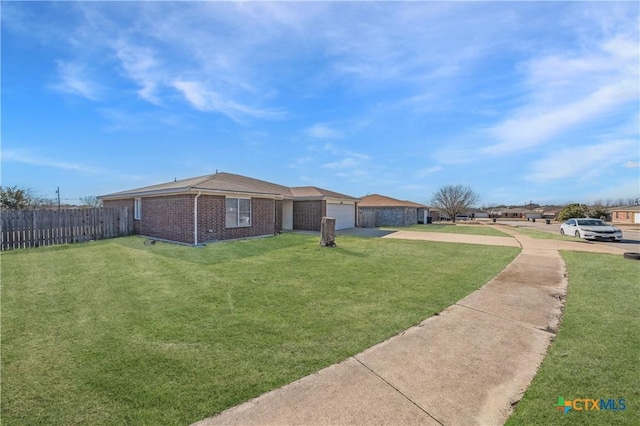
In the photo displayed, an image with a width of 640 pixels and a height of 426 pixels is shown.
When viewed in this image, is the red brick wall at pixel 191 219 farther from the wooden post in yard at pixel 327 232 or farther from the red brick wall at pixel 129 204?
the wooden post in yard at pixel 327 232

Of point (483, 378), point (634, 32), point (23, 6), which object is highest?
point (23, 6)

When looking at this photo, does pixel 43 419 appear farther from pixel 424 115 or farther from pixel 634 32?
pixel 424 115

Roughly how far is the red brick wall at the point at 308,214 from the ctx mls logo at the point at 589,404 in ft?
57.3

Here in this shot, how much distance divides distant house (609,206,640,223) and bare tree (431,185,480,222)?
2347cm

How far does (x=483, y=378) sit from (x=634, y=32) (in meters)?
10.3

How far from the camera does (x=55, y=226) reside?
40.8 feet

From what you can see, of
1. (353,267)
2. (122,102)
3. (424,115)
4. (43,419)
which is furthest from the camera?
(424,115)

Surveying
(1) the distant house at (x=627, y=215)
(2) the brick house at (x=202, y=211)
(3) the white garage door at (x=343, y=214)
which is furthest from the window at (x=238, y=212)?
(1) the distant house at (x=627, y=215)

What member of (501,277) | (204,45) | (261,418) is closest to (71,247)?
(204,45)

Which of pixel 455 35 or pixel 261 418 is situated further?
pixel 455 35

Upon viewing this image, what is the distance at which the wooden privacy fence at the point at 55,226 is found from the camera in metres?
11.3

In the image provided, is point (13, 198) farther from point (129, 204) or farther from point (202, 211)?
point (202, 211)

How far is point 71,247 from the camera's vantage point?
11.7 m

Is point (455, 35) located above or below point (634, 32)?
above
